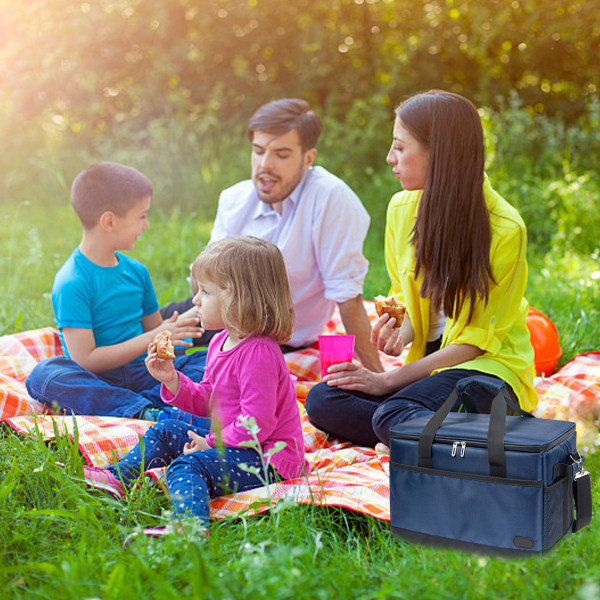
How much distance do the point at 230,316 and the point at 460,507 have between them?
110 centimetres

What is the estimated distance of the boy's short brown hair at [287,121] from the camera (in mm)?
4240

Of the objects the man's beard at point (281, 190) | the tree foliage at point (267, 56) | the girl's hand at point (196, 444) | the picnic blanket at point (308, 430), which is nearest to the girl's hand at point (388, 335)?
the picnic blanket at point (308, 430)

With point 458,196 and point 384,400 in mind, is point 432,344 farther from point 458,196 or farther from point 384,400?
point 458,196

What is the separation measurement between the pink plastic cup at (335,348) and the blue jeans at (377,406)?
0.69 feet

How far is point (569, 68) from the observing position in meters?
9.84

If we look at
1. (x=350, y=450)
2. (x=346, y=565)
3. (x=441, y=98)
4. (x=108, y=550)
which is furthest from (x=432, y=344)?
(x=108, y=550)

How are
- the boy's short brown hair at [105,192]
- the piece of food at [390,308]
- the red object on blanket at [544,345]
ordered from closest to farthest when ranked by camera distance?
the piece of food at [390,308] → the boy's short brown hair at [105,192] → the red object on blanket at [544,345]

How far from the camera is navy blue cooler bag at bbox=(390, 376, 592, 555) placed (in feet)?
7.38

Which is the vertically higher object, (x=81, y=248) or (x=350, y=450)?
(x=81, y=248)

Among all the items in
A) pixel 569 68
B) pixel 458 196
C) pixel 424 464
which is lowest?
pixel 424 464

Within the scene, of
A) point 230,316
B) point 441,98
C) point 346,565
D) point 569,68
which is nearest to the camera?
point 346,565

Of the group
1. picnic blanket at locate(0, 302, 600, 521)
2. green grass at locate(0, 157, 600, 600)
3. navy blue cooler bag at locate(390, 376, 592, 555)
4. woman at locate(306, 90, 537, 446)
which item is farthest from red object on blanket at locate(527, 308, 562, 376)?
navy blue cooler bag at locate(390, 376, 592, 555)

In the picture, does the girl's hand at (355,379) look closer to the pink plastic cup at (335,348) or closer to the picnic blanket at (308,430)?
the pink plastic cup at (335,348)

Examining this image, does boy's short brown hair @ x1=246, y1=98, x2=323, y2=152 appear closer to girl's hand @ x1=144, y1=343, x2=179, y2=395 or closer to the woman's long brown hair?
the woman's long brown hair
